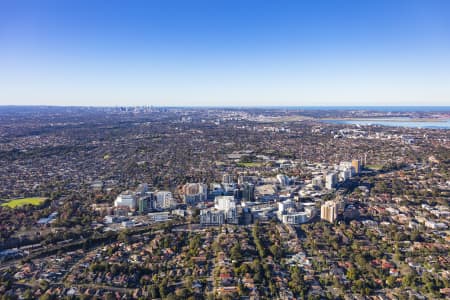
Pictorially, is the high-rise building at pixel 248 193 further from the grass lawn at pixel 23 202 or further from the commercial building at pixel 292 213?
the grass lawn at pixel 23 202

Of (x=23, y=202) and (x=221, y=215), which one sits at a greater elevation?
(x=221, y=215)

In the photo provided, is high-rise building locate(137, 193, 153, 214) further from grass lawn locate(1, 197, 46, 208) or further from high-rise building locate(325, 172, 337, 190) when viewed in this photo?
high-rise building locate(325, 172, 337, 190)

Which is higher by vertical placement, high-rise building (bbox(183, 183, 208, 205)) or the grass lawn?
high-rise building (bbox(183, 183, 208, 205))

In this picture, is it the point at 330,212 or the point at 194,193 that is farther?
the point at 194,193

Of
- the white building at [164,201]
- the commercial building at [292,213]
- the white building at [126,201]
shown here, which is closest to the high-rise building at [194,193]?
the white building at [164,201]

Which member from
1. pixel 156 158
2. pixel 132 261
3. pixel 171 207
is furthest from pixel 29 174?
pixel 132 261

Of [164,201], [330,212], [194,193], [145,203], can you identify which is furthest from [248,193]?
[145,203]

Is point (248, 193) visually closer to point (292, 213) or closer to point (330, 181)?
point (292, 213)

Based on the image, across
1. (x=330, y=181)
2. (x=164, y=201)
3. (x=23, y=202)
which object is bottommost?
(x=23, y=202)

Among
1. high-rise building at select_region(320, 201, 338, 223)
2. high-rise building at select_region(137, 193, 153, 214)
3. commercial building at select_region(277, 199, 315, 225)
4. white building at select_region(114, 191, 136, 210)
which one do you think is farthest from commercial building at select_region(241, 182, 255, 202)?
white building at select_region(114, 191, 136, 210)
